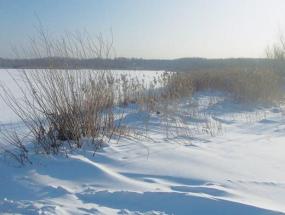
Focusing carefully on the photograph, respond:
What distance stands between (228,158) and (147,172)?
1.29 metres

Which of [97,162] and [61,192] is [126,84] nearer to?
[97,162]

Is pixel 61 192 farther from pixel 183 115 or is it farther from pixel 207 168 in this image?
pixel 183 115

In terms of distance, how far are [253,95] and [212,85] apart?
2.33 m

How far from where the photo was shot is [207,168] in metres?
4.48

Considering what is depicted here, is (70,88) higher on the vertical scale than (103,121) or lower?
higher

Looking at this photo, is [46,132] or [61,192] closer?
[61,192]

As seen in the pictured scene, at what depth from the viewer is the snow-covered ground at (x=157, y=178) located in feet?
10.9

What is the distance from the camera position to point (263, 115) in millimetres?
9961

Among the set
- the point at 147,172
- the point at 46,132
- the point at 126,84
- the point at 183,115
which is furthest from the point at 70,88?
the point at 126,84

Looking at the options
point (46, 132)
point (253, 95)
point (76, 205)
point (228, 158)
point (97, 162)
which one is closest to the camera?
point (76, 205)

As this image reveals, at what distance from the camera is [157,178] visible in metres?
4.10

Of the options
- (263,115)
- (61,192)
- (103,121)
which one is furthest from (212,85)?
(61,192)

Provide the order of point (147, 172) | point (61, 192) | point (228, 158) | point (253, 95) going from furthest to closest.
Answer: point (253, 95) < point (228, 158) < point (147, 172) < point (61, 192)

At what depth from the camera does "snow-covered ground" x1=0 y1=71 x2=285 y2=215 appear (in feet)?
10.9
